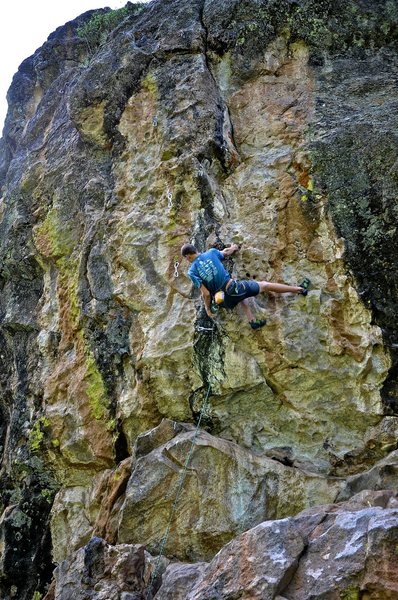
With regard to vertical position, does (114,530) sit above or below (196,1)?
below

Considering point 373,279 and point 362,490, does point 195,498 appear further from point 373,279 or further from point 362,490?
point 373,279

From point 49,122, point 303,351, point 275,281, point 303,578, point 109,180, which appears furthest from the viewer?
point 49,122

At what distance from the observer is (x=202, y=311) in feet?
29.4

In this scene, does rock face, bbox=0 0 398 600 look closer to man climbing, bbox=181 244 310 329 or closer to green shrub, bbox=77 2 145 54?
man climbing, bbox=181 244 310 329

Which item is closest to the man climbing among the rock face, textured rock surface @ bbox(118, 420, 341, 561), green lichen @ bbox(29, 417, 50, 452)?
the rock face

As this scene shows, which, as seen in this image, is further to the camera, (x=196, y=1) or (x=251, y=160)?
(x=196, y=1)

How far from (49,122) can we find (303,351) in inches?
357

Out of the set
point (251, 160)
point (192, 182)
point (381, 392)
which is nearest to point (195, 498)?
point (381, 392)

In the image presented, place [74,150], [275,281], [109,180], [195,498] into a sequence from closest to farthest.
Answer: [195,498] < [275,281] < [109,180] < [74,150]

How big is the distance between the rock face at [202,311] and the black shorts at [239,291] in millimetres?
360

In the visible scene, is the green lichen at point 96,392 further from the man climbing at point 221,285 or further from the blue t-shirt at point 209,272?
the blue t-shirt at point 209,272

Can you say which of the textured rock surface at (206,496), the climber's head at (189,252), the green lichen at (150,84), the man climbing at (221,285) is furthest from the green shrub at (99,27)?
the textured rock surface at (206,496)

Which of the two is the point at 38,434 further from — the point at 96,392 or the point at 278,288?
the point at 278,288

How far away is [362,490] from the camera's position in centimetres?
723
